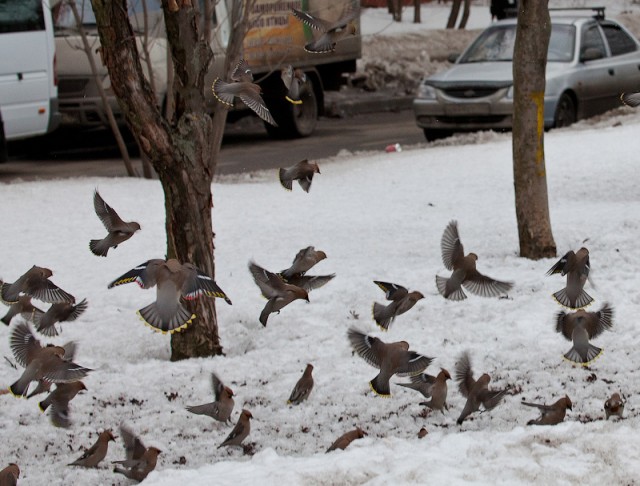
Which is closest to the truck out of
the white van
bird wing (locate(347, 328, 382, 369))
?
the white van

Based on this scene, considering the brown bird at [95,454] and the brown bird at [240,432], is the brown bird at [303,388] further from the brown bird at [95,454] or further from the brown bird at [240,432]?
the brown bird at [95,454]

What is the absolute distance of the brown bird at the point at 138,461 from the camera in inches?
182

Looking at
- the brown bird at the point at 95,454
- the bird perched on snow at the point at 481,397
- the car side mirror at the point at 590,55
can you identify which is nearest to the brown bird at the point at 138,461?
the brown bird at the point at 95,454

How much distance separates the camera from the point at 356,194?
10.9 metres

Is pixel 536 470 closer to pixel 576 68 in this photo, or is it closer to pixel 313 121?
pixel 576 68

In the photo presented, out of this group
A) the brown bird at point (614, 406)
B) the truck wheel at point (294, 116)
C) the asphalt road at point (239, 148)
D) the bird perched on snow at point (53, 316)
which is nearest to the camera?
the brown bird at point (614, 406)

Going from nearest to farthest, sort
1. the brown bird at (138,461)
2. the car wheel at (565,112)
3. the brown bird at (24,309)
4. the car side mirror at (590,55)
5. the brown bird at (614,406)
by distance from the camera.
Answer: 1. the brown bird at (138,461)
2. the brown bird at (614,406)
3. the brown bird at (24,309)
4. the car wheel at (565,112)
5. the car side mirror at (590,55)

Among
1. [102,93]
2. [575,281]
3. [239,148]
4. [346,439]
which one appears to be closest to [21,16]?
[102,93]

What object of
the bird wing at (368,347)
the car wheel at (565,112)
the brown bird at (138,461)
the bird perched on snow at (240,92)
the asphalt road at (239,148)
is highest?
the bird perched on snow at (240,92)

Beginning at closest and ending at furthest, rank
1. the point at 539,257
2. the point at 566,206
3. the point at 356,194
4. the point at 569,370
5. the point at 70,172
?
the point at 569,370, the point at 539,257, the point at 566,206, the point at 356,194, the point at 70,172

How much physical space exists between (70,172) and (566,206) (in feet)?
22.1

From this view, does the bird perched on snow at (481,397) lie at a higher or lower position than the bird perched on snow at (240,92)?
lower

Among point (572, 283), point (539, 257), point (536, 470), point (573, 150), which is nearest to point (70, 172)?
point (573, 150)

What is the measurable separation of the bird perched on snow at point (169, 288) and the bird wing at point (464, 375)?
1.22m
